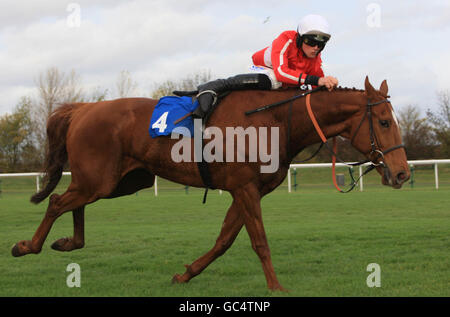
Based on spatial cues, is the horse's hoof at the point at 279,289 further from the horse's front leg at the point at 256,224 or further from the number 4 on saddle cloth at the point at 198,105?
the number 4 on saddle cloth at the point at 198,105

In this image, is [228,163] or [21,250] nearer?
[228,163]

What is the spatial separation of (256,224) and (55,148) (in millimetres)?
2312

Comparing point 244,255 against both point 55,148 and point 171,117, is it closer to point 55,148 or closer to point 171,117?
point 171,117

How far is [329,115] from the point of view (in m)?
4.59

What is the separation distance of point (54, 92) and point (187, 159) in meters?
28.1

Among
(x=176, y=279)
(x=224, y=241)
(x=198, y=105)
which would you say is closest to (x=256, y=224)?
(x=224, y=241)

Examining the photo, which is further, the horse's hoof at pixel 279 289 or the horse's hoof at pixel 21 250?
the horse's hoof at pixel 21 250

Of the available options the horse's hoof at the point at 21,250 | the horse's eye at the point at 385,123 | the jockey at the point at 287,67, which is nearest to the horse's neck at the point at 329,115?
the jockey at the point at 287,67

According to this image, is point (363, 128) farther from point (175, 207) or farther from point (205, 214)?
point (175, 207)

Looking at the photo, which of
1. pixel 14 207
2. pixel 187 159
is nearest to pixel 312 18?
pixel 187 159

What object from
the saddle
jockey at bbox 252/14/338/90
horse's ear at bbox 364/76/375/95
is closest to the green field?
the saddle

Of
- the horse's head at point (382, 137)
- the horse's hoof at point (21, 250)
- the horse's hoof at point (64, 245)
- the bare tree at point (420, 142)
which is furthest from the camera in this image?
the bare tree at point (420, 142)

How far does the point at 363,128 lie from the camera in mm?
4461

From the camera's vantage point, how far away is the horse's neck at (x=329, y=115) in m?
4.55
